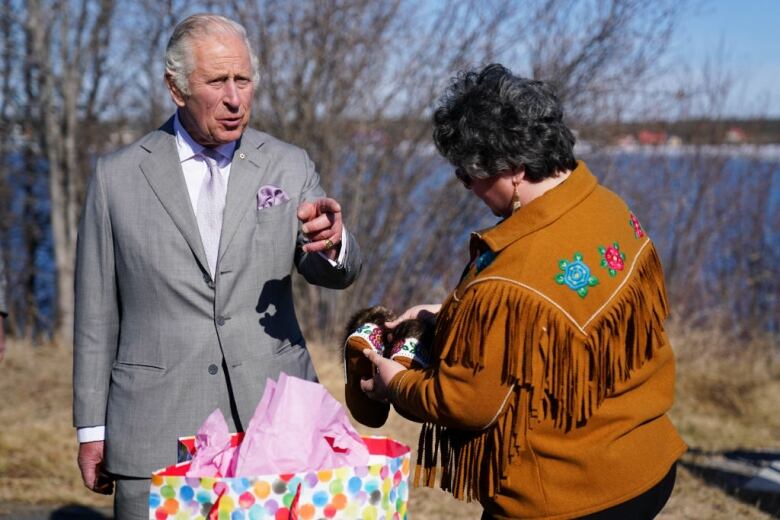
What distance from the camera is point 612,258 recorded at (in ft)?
7.68

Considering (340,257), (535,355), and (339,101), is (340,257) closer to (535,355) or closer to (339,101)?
(535,355)

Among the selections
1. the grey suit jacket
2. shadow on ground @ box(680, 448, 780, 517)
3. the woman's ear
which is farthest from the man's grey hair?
shadow on ground @ box(680, 448, 780, 517)

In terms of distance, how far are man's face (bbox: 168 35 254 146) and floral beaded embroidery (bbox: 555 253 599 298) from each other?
1.13 meters

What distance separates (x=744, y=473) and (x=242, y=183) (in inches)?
175

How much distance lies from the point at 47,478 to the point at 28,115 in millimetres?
5079

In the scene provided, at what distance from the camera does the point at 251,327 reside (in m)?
2.93

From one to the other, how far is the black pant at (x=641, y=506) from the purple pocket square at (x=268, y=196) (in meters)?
1.10

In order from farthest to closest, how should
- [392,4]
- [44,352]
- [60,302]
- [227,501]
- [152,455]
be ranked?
[60,302]
[44,352]
[392,4]
[152,455]
[227,501]

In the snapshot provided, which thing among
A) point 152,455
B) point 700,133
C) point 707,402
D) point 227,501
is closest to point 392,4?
point 707,402

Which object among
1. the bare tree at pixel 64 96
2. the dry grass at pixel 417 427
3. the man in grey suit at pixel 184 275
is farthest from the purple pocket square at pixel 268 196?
the bare tree at pixel 64 96

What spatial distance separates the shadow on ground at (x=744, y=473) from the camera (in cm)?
567

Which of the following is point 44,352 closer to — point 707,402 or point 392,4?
point 392,4

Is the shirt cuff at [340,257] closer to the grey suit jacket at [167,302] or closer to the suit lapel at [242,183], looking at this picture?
the grey suit jacket at [167,302]

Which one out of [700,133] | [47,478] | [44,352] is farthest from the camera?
[700,133]
